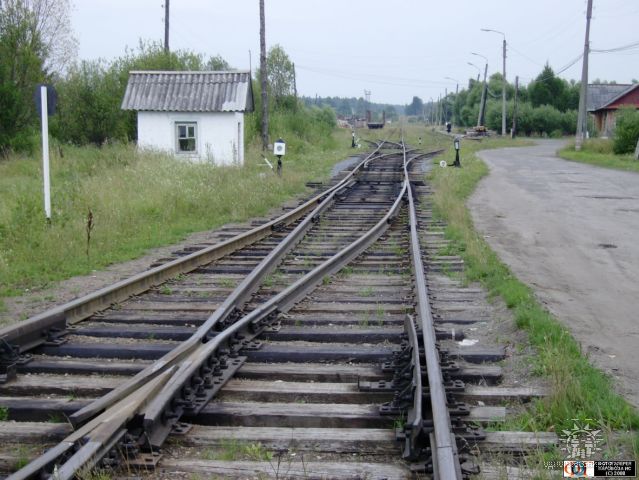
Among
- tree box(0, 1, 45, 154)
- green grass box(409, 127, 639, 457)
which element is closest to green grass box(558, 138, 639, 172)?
green grass box(409, 127, 639, 457)

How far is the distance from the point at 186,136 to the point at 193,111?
0.96 metres

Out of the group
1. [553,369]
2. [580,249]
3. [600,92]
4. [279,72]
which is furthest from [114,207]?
[600,92]

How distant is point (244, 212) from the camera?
1403 centimetres

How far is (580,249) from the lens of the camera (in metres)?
11.3

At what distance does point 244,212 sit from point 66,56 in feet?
89.9

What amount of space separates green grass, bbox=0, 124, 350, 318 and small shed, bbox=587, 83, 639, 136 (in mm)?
45597

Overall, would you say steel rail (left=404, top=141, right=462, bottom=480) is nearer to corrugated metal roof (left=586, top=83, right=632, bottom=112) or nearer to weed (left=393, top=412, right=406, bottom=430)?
weed (left=393, top=412, right=406, bottom=430)

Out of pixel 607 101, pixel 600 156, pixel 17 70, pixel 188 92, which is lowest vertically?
pixel 600 156

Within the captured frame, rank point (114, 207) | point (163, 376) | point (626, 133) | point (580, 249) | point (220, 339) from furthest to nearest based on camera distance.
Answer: point (626, 133) → point (114, 207) → point (580, 249) → point (220, 339) → point (163, 376)

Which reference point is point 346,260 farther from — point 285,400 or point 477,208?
point 477,208

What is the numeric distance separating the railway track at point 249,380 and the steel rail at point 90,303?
19mm

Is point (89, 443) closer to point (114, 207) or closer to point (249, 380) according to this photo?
point (249, 380)

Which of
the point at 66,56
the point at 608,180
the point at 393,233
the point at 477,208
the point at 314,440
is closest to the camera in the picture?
the point at 314,440

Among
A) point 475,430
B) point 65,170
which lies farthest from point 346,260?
point 65,170
